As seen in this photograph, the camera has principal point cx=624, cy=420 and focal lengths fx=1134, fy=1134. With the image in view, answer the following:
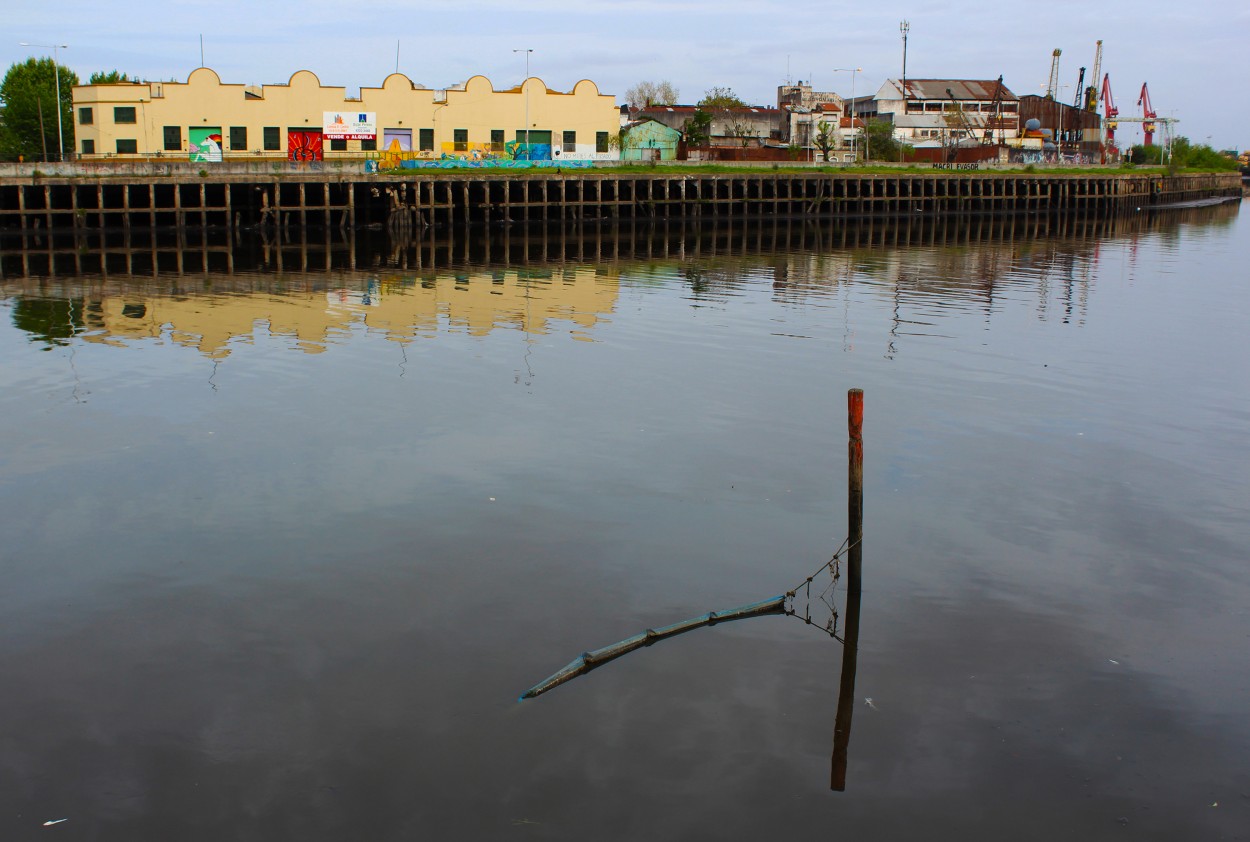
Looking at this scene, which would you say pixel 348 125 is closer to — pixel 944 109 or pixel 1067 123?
pixel 944 109

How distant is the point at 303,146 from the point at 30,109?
5485 centimetres

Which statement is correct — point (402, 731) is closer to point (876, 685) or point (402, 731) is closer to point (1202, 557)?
point (876, 685)

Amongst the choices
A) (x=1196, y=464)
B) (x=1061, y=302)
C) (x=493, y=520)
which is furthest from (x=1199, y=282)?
(x=493, y=520)

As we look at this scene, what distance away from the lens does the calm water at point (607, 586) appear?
856 cm

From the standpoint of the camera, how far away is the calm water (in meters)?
8.56

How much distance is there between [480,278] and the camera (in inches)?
1517

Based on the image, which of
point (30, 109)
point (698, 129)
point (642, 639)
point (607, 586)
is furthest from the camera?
point (698, 129)

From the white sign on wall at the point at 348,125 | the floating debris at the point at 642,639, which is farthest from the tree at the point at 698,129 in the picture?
the floating debris at the point at 642,639

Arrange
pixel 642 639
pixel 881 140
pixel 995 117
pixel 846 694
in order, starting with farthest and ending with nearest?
pixel 995 117, pixel 881 140, pixel 642 639, pixel 846 694

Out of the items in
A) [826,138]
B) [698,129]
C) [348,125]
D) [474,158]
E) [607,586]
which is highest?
[698,129]

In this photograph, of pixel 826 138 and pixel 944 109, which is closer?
pixel 826 138

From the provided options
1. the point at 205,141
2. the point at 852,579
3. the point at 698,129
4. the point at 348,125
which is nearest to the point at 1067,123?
the point at 698,129

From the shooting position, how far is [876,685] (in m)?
10.1

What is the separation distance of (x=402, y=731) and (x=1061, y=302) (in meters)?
29.3
